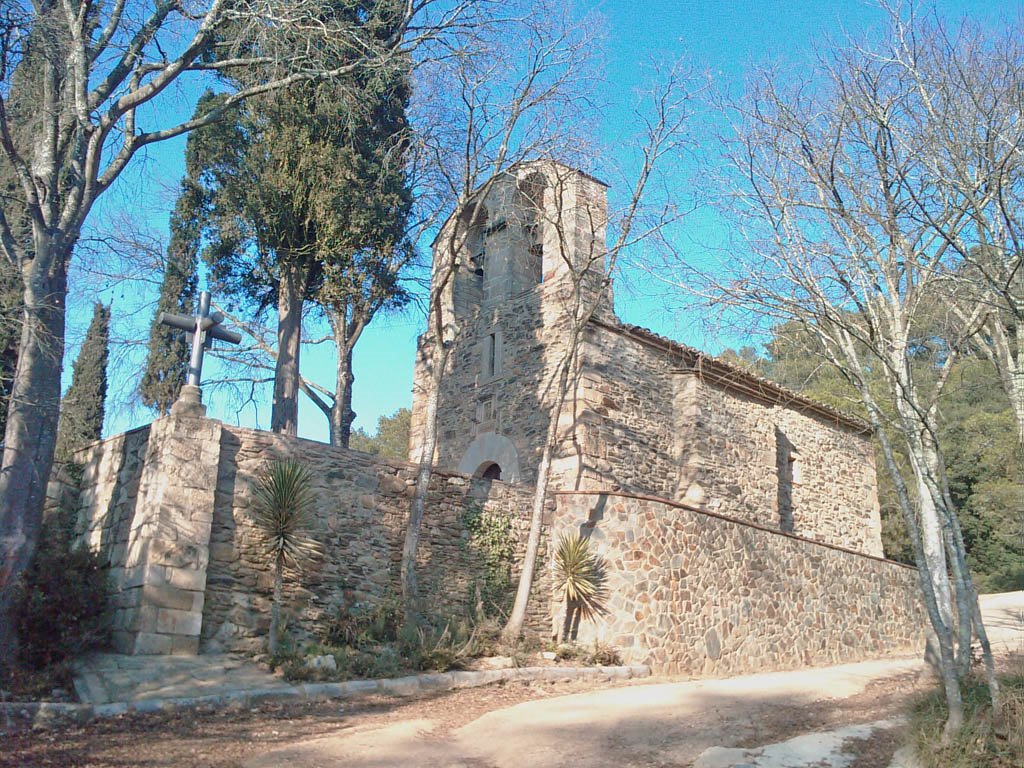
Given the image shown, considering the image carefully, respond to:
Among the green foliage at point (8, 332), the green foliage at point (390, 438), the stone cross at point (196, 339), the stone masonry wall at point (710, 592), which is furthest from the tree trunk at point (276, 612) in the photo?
the green foliage at point (390, 438)

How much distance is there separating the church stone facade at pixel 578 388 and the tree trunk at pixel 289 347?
8.10 ft

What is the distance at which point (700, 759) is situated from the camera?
6.08 metres

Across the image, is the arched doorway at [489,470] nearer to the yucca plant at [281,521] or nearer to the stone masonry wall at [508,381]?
the stone masonry wall at [508,381]

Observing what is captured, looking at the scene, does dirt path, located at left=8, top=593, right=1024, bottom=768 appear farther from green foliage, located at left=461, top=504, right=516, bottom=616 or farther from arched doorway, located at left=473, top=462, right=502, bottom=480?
arched doorway, located at left=473, top=462, right=502, bottom=480

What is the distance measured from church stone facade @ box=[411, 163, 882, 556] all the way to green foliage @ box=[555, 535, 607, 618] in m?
1.82

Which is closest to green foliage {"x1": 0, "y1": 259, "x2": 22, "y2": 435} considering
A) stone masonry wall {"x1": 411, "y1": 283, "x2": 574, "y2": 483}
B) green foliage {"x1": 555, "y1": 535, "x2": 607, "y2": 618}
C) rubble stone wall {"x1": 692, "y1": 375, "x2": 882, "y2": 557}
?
stone masonry wall {"x1": 411, "y1": 283, "x2": 574, "y2": 483}

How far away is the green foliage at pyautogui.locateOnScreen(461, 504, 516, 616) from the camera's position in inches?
460

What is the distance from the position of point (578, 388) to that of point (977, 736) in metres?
8.69

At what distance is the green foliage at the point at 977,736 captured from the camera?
571 centimetres

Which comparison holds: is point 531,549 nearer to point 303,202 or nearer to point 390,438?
point 303,202

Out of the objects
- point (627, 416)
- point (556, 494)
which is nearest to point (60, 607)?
point (556, 494)

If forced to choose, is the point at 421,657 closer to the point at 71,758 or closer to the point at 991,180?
the point at 71,758

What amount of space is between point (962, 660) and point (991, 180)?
3773mm

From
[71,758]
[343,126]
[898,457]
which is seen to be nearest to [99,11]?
[343,126]
